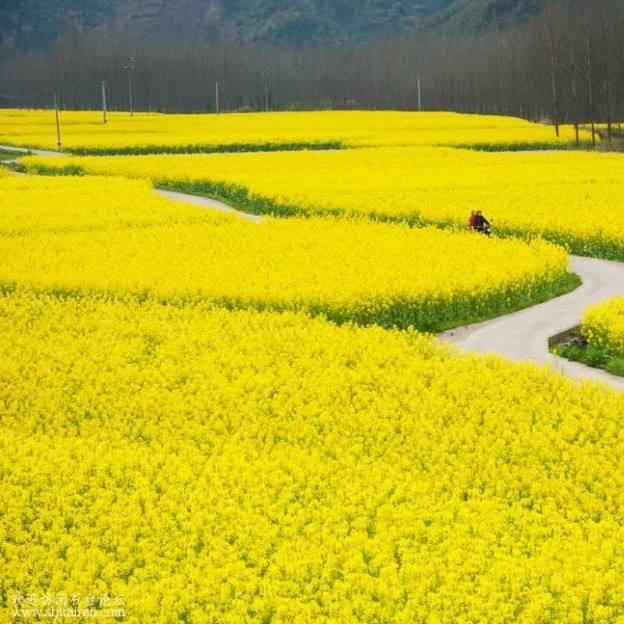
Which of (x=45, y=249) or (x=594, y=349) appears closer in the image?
(x=594, y=349)

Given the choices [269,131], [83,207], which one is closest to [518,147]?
[269,131]

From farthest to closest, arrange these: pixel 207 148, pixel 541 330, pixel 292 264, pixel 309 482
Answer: pixel 207 148
pixel 292 264
pixel 541 330
pixel 309 482

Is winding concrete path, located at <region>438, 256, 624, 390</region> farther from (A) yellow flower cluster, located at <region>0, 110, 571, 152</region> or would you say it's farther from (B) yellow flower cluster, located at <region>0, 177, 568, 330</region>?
(A) yellow flower cluster, located at <region>0, 110, 571, 152</region>

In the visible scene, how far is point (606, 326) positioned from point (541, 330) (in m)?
1.54

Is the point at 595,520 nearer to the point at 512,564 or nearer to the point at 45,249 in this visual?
the point at 512,564

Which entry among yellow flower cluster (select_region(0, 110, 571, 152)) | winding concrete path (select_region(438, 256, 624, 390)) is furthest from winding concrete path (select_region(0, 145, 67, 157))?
winding concrete path (select_region(438, 256, 624, 390))

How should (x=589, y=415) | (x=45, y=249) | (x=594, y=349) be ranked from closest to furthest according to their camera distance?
(x=589, y=415) → (x=594, y=349) → (x=45, y=249)

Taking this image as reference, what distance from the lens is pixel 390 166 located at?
164ft

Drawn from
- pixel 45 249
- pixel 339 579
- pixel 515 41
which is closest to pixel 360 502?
pixel 339 579

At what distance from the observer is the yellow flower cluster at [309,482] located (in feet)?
26.7

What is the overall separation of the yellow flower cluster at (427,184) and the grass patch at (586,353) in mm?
8568

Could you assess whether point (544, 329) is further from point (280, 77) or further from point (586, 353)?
point (280, 77)

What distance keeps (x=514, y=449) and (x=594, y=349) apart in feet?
18.8

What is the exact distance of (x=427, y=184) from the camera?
129 feet
